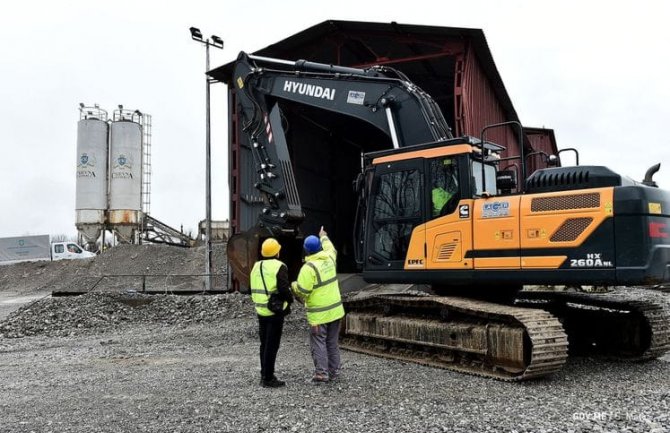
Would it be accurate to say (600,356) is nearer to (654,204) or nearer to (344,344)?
(654,204)

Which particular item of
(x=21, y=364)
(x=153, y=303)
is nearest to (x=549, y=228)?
(x=21, y=364)

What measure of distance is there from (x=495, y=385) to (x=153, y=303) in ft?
31.6

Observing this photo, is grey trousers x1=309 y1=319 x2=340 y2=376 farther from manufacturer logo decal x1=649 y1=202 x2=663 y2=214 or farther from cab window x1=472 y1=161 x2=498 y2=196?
manufacturer logo decal x1=649 y1=202 x2=663 y2=214

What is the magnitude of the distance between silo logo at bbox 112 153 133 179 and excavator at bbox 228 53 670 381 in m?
25.6

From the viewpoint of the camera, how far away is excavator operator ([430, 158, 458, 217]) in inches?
285

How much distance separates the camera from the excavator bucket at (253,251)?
970cm

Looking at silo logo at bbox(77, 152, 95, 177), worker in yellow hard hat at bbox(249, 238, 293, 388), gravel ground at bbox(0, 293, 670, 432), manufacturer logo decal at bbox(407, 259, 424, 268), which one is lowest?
gravel ground at bbox(0, 293, 670, 432)

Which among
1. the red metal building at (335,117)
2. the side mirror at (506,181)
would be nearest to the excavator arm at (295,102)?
the side mirror at (506,181)

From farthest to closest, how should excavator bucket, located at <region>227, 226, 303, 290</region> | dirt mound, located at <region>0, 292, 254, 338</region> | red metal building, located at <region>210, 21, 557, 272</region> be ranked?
red metal building, located at <region>210, 21, 557, 272</region>, dirt mound, located at <region>0, 292, 254, 338</region>, excavator bucket, located at <region>227, 226, 303, 290</region>

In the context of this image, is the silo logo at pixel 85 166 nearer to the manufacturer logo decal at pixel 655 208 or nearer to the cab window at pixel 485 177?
the cab window at pixel 485 177

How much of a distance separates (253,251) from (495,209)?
14.6 ft

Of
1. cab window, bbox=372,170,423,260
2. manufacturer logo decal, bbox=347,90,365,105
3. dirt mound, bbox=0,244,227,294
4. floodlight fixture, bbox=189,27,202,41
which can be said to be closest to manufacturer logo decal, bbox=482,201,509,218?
cab window, bbox=372,170,423,260

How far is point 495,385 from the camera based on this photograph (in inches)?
245

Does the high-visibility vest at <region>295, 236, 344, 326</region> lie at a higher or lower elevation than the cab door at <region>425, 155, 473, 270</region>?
lower
